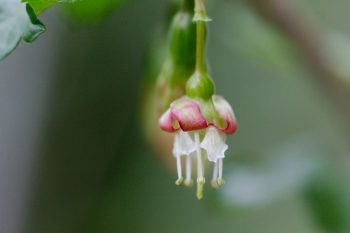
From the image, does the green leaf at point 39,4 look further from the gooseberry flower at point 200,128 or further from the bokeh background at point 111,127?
the bokeh background at point 111,127

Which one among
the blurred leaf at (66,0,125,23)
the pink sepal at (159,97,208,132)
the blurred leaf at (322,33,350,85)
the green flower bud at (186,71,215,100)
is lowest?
the pink sepal at (159,97,208,132)

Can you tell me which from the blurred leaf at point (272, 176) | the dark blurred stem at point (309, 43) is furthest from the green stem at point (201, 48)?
the blurred leaf at point (272, 176)

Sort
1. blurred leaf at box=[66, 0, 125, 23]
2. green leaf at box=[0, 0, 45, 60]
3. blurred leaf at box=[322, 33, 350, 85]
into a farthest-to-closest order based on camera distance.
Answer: blurred leaf at box=[322, 33, 350, 85] < blurred leaf at box=[66, 0, 125, 23] < green leaf at box=[0, 0, 45, 60]

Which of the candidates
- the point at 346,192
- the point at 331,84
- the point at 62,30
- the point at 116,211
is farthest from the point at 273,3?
the point at 116,211

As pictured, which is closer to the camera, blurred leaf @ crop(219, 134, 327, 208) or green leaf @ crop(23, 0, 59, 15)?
green leaf @ crop(23, 0, 59, 15)

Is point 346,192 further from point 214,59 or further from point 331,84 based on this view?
point 214,59

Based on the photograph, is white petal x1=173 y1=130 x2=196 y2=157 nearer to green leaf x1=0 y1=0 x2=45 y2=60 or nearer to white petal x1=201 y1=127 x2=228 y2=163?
white petal x1=201 y1=127 x2=228 y2=163

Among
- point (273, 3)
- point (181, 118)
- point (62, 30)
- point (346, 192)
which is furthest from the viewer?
point (62, 30)

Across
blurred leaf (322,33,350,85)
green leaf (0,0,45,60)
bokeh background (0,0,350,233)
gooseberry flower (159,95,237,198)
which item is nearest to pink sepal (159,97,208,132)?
gooseberry flower (159,95,237,198)

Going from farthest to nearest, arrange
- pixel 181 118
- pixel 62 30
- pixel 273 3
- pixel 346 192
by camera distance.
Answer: pixel 62 30 → pixel 346 192 → pixel 273 3 → pixel 181 118
